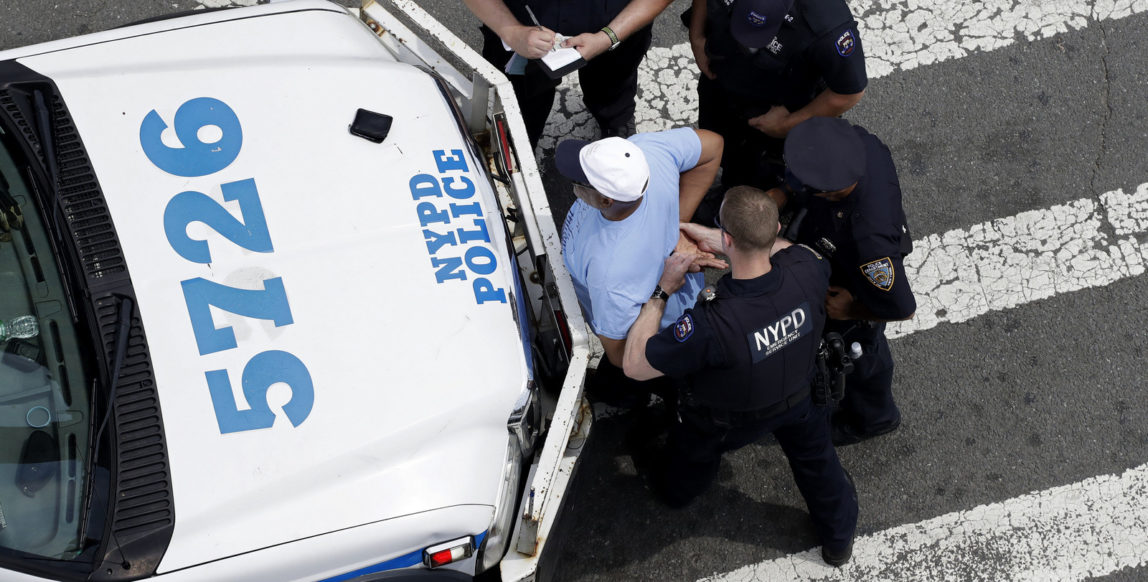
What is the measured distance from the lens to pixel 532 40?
399 cm

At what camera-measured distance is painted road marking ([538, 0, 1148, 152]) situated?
16.9 ft

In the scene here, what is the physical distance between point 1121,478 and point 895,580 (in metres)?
1.23

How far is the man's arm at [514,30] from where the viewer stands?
3994mm

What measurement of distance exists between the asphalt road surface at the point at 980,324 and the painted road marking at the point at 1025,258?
10 millimetres

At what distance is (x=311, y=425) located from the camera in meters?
2.92

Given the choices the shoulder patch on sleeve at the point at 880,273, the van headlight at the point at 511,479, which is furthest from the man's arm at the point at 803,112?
the van headlight at the point at 511,479

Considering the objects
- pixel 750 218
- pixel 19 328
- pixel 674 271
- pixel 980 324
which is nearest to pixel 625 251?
pixel 674 271

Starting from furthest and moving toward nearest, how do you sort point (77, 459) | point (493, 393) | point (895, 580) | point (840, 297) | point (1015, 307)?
point (1015, 307), point (895, 580), point (840, 297), point (493, 393), point (77, 459)

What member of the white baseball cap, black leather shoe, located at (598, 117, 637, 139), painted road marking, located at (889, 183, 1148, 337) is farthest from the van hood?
painted road marking, located at (889, 183, 1148, 337)

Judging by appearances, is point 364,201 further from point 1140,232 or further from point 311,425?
point 1140,232

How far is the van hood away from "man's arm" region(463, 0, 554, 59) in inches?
26.4

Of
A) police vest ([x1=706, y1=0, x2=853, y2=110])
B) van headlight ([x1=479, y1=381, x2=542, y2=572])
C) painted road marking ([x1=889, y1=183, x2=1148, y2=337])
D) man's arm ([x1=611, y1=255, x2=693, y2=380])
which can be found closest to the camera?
van headlight ([x1=479, y1=381, x2=542, y2=572])

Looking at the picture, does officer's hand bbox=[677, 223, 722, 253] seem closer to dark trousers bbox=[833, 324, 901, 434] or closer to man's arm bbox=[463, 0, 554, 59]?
dark trousers bbox=[833, 324, 901, 434]

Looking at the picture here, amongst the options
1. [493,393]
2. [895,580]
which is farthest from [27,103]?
[895,580]
